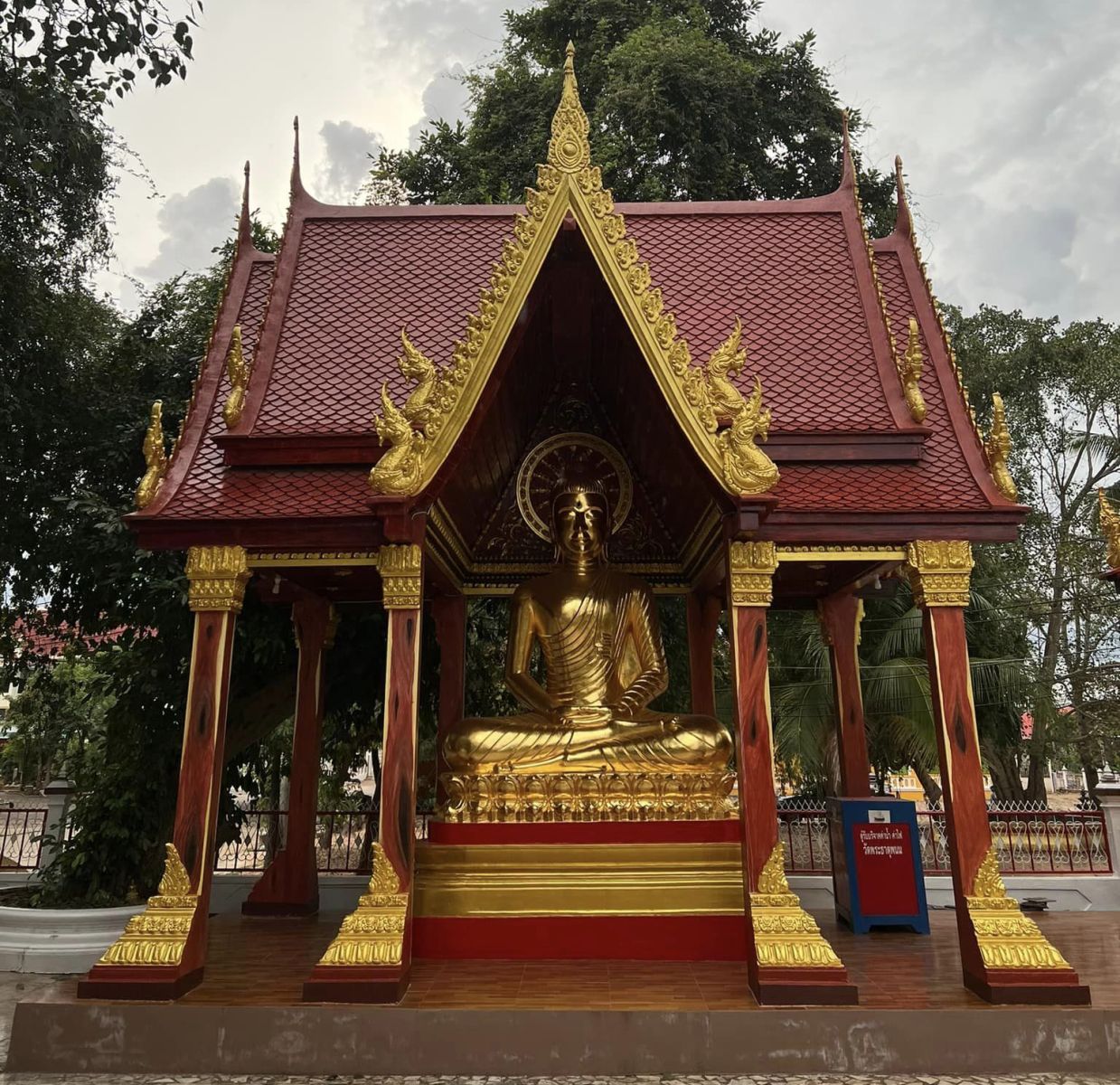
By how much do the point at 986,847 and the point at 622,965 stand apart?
2285 mm

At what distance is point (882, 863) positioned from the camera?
6.91 m

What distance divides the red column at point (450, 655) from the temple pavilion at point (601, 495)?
3cm

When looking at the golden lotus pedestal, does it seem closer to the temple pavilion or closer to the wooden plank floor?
the temple pavilion

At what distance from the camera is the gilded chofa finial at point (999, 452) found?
5.62 m

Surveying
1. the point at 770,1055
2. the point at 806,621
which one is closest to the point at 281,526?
the point at 770,1055

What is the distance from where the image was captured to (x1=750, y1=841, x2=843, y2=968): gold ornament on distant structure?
476 centimetres

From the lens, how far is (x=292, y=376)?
22.1 ft

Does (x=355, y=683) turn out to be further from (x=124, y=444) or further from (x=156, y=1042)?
(x=156, y=1042)

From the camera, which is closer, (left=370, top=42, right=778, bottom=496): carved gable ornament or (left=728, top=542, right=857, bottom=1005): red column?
(left=728, top=542, right=857, bottom=1005): red column

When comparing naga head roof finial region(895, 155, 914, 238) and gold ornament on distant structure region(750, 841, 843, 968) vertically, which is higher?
naga head roof finial region(895, 155, 914, 238)

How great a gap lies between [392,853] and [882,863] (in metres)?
3.95

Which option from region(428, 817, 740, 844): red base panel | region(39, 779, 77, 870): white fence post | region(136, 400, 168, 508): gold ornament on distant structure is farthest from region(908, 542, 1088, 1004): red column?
region(39, 779, 77, 870): white fence post

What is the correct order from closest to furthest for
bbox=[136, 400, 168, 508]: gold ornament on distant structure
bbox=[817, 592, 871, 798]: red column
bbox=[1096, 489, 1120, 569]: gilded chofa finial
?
1. bbox=[136, 400, 168, 508]: gold ornament on distant structure
2. bbox=[1096, 489, 1120, 569]: gilded chofa finial
3. bbox=[817, 592, 871, 798]: red column

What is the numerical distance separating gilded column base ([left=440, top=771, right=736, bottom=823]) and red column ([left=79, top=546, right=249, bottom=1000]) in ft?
5.52
